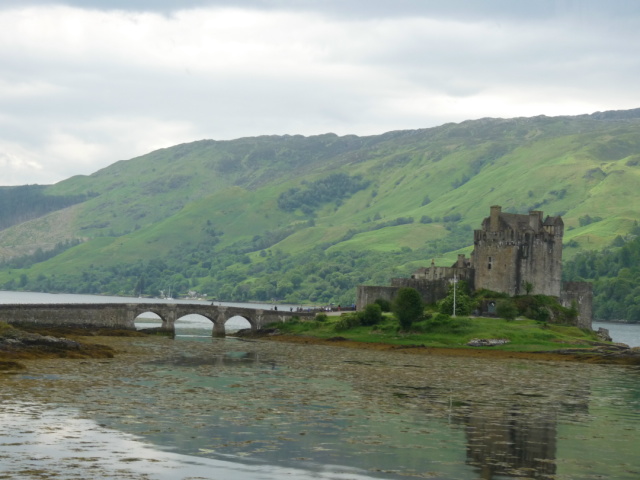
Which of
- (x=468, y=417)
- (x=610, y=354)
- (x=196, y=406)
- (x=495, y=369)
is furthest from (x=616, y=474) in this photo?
(x=610, y=354)

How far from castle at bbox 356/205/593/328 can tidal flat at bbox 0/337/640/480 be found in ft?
123

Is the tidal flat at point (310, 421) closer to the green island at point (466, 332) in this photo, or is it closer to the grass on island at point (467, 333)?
the green island at point (466, 332)

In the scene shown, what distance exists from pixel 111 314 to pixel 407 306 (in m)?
36.2

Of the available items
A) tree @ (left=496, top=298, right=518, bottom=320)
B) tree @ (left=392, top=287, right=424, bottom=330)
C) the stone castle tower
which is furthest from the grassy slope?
the stone castle tower

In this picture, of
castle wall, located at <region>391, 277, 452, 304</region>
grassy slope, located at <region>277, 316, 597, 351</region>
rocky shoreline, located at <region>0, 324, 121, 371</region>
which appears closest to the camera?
rocky shoreline, located at <region>0, 324, 121, 371</region>

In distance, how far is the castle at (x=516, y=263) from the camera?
414ft

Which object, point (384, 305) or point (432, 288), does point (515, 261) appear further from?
point (384, 305)

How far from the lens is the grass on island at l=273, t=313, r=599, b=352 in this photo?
360 feet

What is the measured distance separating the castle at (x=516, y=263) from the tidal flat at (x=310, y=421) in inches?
1481

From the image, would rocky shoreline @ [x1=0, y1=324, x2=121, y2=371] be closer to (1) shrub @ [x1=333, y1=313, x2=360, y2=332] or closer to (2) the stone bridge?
(2) the stone bridge

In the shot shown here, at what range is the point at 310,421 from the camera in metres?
53.1

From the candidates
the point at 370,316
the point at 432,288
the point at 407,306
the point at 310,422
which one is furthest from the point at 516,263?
the point at 310,422

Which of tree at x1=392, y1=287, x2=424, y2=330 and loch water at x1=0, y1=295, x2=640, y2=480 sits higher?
tree at x1=392, y1=287, x2=424, y2=330

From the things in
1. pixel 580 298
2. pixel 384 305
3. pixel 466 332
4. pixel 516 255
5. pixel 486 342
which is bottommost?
pixel 486 342
